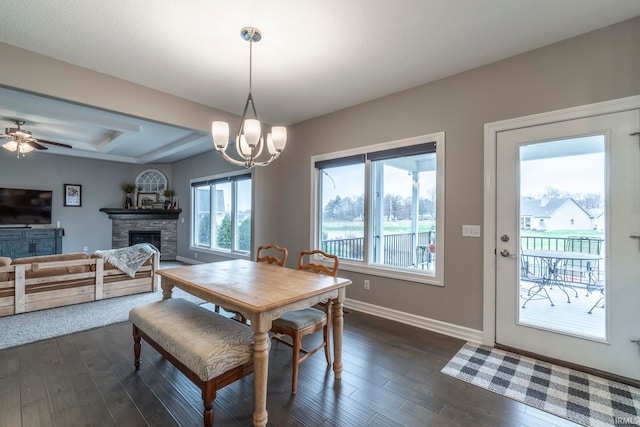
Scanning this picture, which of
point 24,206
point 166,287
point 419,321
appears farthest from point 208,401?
point 24,206

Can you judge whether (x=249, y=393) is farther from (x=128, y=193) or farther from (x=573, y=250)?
(x=128, y=193)

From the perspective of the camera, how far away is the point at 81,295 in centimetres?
375

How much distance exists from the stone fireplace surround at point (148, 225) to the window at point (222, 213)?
83 cm

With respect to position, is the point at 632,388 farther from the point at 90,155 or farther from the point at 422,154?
the point at 90,155

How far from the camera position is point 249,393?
6.32ft

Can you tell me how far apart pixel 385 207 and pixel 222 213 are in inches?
164

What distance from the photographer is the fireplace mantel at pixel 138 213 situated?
22.9ft

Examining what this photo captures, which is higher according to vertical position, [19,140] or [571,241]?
[19,140]

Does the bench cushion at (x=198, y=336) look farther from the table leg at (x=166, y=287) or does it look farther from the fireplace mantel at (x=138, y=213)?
the fireplace mantel at (x=138, y=213)

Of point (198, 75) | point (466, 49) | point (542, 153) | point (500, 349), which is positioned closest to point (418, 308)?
point (500, 349)

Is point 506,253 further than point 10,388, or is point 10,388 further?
point 506,253

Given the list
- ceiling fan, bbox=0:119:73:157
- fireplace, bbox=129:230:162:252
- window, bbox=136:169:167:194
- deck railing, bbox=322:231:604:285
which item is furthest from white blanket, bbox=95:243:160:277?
window, bbox=136:169:167:194

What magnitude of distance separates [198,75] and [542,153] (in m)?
3.43

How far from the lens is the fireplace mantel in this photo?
6.98 m
